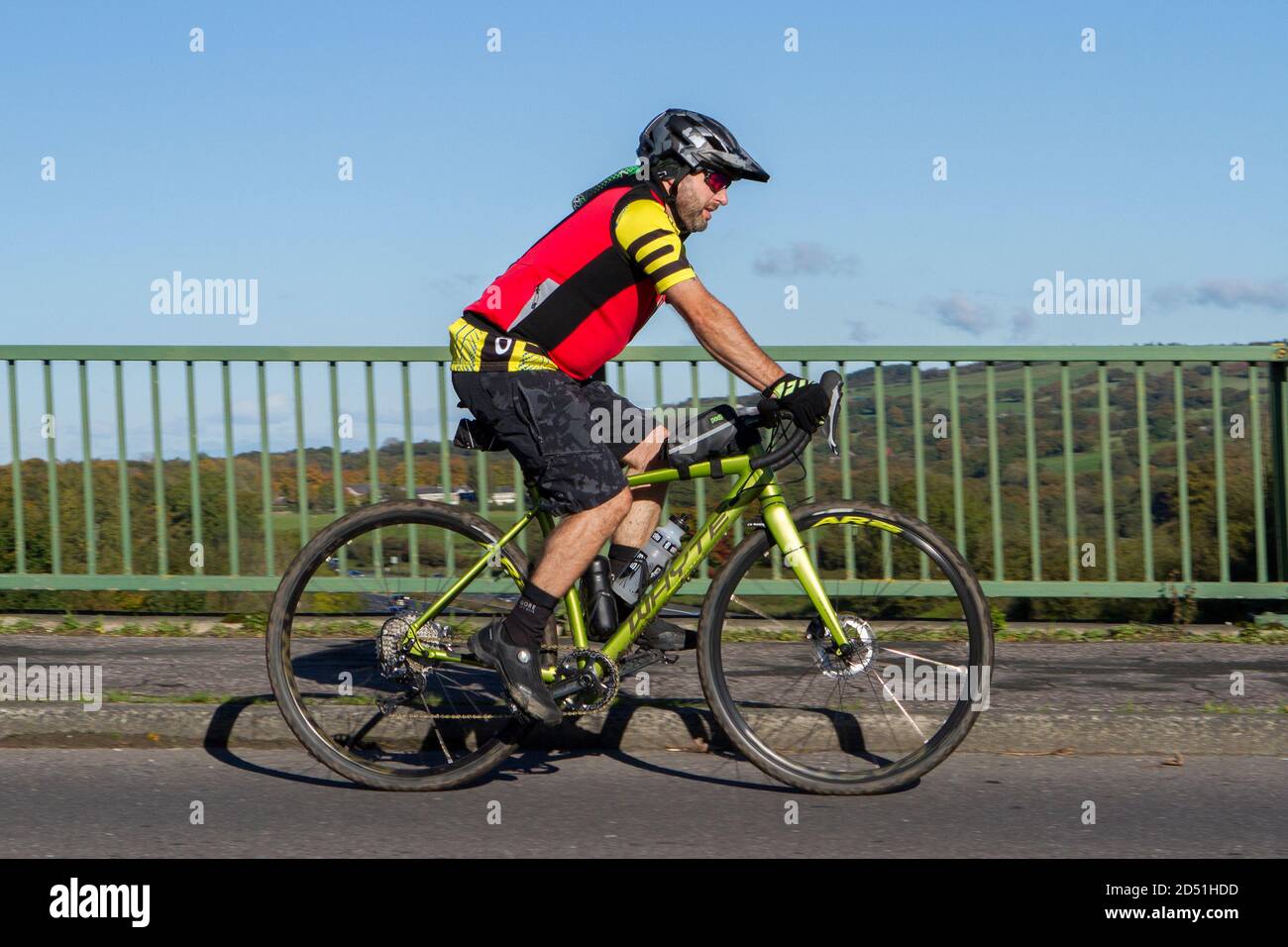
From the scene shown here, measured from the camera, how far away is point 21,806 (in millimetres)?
4629

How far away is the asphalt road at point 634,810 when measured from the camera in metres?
4.17

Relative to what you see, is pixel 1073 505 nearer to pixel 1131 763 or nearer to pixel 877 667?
pixel 1131 763

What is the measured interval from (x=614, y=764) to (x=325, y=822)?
44.8 inches

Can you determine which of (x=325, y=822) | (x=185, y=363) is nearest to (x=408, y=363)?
(x=185, y=363)

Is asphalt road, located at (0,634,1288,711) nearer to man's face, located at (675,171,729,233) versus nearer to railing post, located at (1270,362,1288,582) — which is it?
railing post, located at (1270,362,1288,582)

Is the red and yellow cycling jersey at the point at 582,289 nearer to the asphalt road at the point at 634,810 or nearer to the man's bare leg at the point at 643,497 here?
the man's bare leg at the point at 643,497

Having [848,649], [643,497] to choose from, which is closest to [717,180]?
[643,497]

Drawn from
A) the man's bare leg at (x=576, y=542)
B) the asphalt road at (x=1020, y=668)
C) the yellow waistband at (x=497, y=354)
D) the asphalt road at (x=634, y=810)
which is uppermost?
the yellow waistband at (x=497, y=354)

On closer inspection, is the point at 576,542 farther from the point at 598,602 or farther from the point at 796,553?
the point at 796,553

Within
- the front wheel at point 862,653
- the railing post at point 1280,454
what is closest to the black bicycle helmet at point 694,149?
the front wheel at point 862,653

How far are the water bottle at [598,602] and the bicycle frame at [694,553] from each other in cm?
3

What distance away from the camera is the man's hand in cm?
438

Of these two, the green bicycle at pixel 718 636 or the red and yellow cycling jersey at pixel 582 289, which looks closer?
the red and yellow cycling jersey at pixel 582 289

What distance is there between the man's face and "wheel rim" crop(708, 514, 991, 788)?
103cm
